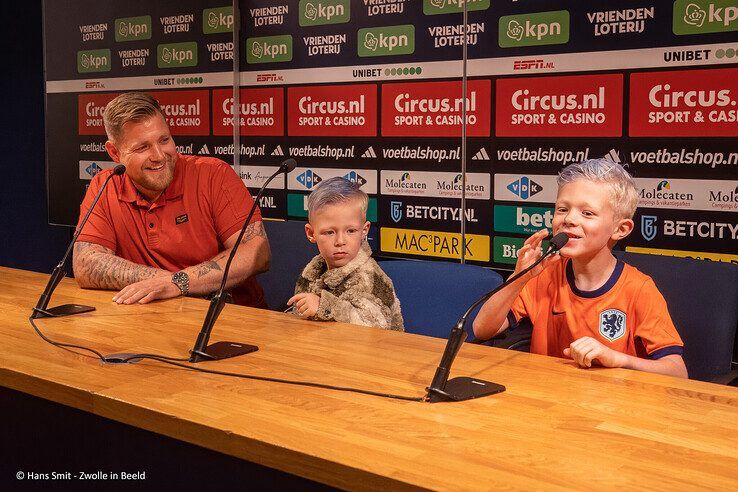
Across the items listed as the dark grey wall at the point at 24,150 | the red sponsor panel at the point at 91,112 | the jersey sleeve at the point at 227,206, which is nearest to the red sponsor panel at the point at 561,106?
the jersey sleeve at the point at 227,206

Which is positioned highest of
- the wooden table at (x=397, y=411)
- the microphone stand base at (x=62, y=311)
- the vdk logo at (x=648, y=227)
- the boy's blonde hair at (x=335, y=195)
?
the boy's blonde hair at (x=335, y=195)

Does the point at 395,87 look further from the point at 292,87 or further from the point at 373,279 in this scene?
the point at 373,279

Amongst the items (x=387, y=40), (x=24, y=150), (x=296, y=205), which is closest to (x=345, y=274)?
(x=387, y=40)

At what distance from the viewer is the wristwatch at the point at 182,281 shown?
9.49ft

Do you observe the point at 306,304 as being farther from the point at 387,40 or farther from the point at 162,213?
the point at 387,40

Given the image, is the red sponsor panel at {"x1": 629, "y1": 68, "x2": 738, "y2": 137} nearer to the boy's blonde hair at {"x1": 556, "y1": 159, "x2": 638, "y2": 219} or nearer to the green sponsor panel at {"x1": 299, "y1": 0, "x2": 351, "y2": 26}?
the boy's blonde hair at {"x1": 556, "y1": 159, "x2": 638, "y2": 219}

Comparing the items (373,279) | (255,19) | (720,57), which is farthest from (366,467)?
(255,19)

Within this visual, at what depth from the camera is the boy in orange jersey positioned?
2148mm

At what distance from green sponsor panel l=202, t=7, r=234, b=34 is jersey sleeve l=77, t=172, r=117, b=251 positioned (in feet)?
5.99

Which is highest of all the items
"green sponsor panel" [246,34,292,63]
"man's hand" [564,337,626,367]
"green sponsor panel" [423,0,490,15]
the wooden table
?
"green sponsor panel" [423,0,490,15]

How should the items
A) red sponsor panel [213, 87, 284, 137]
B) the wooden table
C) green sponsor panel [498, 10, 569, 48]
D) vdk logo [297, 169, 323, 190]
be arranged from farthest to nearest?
red sponsor panel [213, 87, 284, 137] < vdk logo [297, 169, 323, 190] < green sponsor panel [498, 10, 569, 48] < the wooden table

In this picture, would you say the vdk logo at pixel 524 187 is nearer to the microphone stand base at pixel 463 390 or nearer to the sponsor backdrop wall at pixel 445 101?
the sponsor backdrop wall at pixel 445 101

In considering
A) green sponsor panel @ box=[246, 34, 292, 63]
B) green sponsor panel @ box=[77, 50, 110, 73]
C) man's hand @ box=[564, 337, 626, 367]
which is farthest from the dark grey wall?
man's hand @ box=[564, 337, 626, 367]

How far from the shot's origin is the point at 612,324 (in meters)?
2.21
